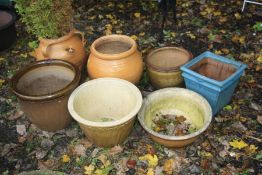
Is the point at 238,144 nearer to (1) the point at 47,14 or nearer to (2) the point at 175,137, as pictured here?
(2) the point at 175,137

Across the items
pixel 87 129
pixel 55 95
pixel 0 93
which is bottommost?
pixel 0 93

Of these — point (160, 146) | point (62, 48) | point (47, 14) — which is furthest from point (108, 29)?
point (160, 146)

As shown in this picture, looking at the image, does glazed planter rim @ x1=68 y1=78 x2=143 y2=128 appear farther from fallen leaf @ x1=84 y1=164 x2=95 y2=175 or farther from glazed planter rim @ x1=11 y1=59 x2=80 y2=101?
fallen leaf @ x1=84 y1=164 x2=95 y2=175

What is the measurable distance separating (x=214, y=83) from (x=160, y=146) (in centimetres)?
100

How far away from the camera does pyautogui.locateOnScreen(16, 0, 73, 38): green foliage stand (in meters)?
4.07

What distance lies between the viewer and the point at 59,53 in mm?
4344

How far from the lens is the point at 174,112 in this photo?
14.1ft

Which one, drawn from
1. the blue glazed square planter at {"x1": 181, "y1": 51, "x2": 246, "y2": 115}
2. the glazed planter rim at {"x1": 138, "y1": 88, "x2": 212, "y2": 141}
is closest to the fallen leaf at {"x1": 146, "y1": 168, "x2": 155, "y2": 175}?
the glazed planter rim at {"x1": 138, "y1": 88, "x2": 212, "y2": 141}

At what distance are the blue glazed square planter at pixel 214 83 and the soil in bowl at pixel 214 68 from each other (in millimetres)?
14

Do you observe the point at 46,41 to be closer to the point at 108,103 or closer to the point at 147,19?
the point at 108,103

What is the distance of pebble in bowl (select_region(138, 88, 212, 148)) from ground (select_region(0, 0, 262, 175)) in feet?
0.66

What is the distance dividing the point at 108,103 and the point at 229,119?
1.60 meters

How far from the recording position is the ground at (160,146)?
3.74m

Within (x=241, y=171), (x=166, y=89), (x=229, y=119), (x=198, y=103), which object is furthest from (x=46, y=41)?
(x=241, y=171)
